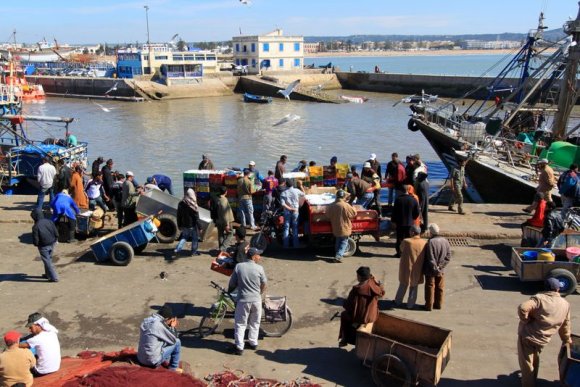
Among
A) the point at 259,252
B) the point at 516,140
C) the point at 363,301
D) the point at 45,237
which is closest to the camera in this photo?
the point at 363,301

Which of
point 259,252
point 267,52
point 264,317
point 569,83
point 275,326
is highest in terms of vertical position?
point 267,52

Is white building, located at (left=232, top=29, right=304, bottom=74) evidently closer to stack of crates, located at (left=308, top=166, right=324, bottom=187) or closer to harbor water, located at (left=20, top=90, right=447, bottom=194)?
harbor water, located at (left=20, top=90, right=447, bottom=194)

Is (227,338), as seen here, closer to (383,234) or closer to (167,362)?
(167,362)

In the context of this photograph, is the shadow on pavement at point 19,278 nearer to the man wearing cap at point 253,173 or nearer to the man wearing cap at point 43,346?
the man wearing cap at point 43,346

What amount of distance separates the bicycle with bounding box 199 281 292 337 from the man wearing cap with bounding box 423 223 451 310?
7.53 ft

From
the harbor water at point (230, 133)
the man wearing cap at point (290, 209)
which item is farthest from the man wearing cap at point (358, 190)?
the harbor water at point (230, 133)

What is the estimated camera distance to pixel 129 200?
1270 cm

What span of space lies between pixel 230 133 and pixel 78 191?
28986 mm

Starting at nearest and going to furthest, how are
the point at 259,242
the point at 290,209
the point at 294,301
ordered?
the point at 294,301
the point at 290,209
the point at 259,242

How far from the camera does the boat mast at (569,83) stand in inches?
799

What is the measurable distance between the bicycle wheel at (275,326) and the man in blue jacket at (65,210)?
19.4ft

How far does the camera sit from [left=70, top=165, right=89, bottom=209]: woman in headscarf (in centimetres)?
1398

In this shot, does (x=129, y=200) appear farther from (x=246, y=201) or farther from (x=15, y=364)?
(x=15, y=364)

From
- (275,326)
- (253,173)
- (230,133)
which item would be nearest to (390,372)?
(275,326)
